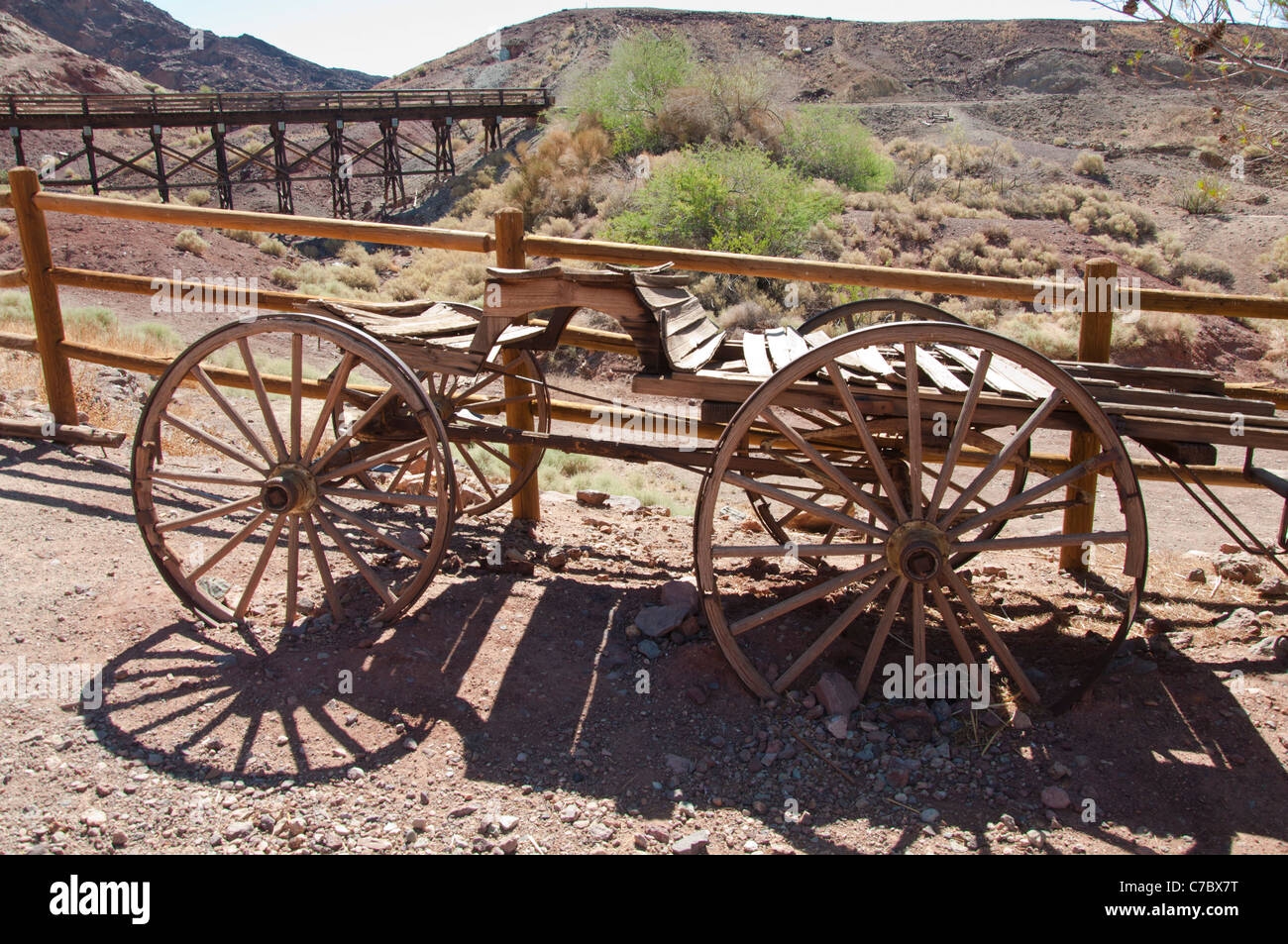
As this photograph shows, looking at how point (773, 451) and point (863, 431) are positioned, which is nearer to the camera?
point (863, 431)

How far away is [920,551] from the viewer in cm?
331

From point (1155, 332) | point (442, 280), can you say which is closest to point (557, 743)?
point (1155, 332)

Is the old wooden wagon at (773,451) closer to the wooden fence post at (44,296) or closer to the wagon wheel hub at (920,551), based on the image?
the wagon wheel hub at (920,551)

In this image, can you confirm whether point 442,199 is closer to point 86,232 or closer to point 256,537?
point 86,232

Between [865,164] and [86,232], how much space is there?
1791 centimetres

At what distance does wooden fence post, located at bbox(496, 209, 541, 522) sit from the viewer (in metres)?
4.86

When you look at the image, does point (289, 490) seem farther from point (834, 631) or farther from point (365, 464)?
point (834, 631)

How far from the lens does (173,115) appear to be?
87.6 ft

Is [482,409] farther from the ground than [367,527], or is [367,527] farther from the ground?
[482,409]

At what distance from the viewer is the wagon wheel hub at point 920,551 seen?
3.31 meters

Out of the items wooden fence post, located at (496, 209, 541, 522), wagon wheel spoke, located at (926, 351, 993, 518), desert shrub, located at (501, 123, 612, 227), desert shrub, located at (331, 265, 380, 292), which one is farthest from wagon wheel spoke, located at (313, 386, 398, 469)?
desert shrub, located at (501, 123, 612, 227)

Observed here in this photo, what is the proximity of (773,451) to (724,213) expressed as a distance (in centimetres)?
1263

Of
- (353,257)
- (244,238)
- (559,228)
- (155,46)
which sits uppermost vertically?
(155,46)

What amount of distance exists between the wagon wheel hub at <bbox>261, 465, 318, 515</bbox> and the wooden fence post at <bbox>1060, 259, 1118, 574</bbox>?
3362 millimetres
